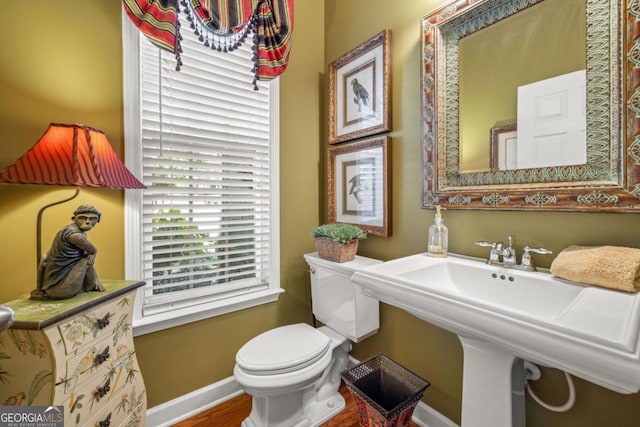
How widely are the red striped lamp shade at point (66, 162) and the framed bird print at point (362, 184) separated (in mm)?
1191

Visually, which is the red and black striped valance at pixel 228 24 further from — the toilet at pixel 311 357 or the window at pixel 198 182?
the toilet at pixel 311 357

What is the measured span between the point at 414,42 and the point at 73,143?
1533 mm

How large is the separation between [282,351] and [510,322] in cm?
102

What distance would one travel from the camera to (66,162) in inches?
36.3

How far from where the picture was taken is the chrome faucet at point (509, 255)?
0.98 m

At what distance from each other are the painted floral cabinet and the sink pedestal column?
4.15ft

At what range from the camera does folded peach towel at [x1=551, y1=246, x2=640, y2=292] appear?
73 cm

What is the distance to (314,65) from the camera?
196 centimetres

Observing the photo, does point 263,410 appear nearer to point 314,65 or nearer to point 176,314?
point 176,314

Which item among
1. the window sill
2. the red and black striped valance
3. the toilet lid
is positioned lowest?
the toilet lid

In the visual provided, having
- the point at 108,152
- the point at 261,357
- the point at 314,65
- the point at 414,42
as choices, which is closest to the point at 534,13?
the point at 414,42

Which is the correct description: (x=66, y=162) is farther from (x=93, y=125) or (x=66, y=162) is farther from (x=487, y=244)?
(x=487, y=244)

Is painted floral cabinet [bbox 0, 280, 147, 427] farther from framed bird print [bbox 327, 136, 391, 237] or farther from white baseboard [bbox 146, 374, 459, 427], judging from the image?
framed bird print [bbox 327, 136, 391, 237]

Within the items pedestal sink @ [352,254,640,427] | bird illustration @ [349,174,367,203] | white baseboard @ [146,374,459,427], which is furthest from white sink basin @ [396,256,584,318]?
white baseboard @ [146,374,459,427]
